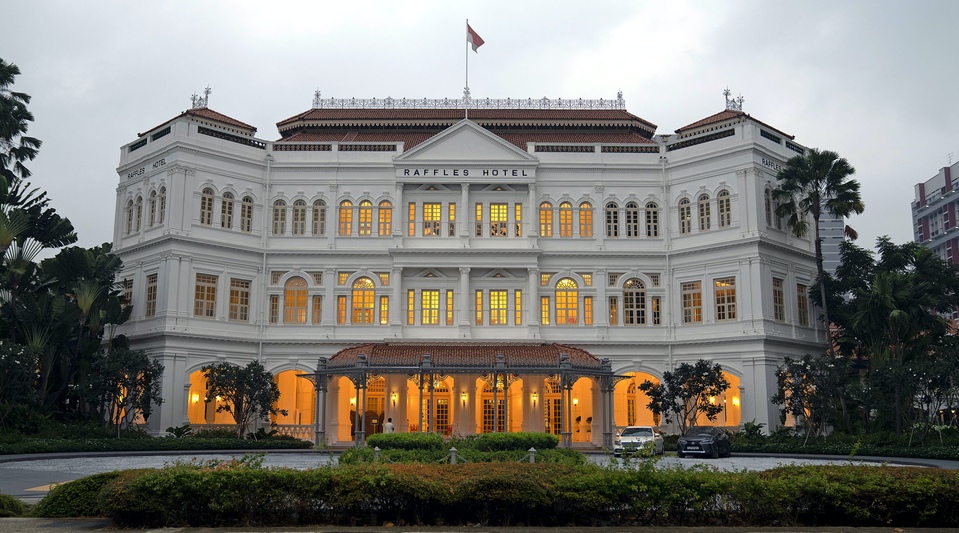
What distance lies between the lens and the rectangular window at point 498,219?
42312 mm

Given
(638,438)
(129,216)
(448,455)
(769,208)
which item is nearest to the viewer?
(448,455)

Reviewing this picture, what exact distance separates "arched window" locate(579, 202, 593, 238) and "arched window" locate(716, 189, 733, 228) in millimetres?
6297

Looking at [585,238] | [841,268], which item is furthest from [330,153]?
[841,268]

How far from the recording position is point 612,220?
141ft

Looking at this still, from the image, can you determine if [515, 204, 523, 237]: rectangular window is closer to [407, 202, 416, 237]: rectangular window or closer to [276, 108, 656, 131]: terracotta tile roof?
[407, 202, 416, 237]: rectangular window

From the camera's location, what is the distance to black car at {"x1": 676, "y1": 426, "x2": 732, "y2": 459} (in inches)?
1243

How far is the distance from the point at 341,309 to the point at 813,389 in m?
22.3

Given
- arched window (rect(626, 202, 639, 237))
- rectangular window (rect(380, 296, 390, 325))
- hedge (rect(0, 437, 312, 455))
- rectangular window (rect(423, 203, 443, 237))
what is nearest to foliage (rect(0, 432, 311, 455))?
hedge (rect(0, 437, 312, 455))

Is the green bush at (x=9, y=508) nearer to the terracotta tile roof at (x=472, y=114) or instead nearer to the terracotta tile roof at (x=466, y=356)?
the terracotta tile roof at (x=466, y=356)

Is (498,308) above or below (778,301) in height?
below

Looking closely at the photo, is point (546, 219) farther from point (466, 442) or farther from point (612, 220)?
point (466, 442)

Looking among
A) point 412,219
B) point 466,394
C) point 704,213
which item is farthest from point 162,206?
point 704,213

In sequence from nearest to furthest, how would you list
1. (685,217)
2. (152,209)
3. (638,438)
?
(638,438) → (152,209) → (685,217)

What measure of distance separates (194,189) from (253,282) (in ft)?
17.4
